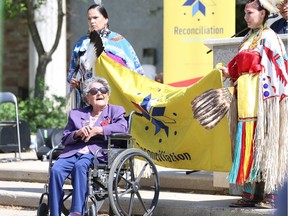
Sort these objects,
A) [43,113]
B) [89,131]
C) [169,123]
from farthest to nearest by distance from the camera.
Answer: [43,113], [169,123], [89,131]

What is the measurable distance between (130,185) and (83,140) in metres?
0.54

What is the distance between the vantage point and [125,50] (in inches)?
313

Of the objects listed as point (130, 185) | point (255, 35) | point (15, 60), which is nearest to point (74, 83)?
point (130, 185)

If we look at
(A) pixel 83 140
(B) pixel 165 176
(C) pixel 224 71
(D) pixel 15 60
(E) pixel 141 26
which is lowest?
(B) pixel 165 176

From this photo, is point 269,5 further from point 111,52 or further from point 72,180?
point 72,180

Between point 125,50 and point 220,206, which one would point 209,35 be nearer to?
point 125,50

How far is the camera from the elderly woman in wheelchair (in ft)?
21.3

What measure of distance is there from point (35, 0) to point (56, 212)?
9049 millimetres

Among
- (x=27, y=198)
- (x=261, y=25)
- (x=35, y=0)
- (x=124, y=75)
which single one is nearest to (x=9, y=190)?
(x=27, y=198)

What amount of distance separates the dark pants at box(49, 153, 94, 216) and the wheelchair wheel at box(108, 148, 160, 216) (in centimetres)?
24

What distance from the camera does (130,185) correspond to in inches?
263

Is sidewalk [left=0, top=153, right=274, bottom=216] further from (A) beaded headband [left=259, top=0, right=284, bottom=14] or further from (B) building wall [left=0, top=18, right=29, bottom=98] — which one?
(B) building wall [left=0, top=18, right=29, bottom=98]

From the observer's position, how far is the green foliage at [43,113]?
14.7 metres

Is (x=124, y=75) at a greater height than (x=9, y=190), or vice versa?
(x=124, y=75)
